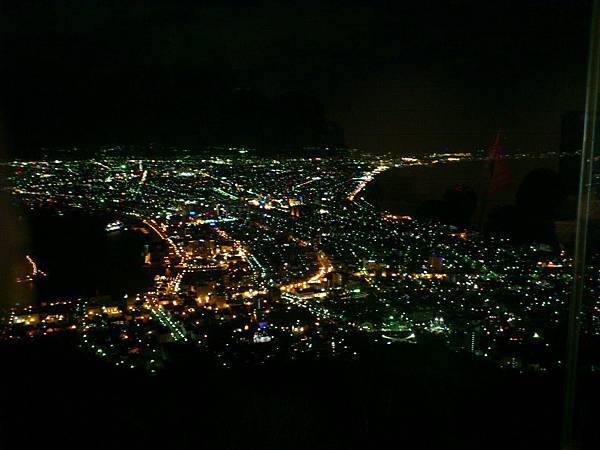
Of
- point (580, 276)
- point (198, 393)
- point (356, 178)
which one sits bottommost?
point (198, 393)

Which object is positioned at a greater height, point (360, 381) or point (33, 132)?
point (33, 132)

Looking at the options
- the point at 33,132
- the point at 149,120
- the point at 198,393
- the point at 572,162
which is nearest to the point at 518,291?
the point at 572,162

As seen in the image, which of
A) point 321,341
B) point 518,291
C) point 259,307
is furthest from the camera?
point 518,291

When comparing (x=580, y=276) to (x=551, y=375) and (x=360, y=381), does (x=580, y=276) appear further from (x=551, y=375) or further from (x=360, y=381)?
(x=360, y=381)

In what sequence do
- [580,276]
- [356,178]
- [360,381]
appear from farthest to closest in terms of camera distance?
[356,178] < [360,381] < [580,276]

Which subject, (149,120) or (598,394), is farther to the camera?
(149,120)

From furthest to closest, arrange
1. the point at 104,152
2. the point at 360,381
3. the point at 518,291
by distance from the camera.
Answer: the point at 104,152 < the point at 518,291 < the point at 360,381

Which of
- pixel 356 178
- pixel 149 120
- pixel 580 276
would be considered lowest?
pixel 580 276

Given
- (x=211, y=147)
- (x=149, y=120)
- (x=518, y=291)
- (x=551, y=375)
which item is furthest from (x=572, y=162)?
(x=149, y=120)

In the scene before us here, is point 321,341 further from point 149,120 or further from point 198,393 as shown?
point 149,120
